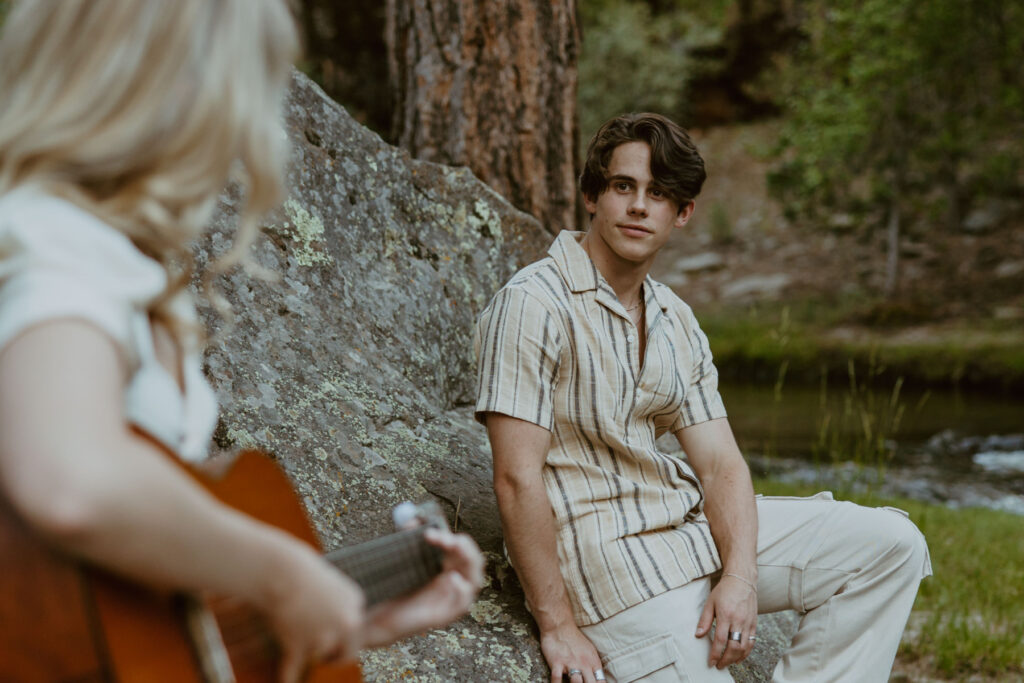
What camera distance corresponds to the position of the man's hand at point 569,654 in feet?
8.21

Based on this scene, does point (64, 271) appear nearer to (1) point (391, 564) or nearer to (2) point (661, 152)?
(1) point (391, 564)

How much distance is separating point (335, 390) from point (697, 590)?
113 centimetres

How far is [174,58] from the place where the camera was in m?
1.06

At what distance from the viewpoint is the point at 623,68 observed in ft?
76.0

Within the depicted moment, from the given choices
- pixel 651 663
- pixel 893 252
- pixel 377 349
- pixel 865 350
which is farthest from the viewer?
pixel 893 252

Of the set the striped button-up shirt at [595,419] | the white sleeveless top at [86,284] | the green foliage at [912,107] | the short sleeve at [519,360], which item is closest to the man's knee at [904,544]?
the striped button-up shirt at [595,419]

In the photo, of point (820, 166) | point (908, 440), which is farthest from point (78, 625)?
point (820, 166)

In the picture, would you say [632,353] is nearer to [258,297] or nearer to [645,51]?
[258,297]

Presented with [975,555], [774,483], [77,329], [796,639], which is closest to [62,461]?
[77,329]

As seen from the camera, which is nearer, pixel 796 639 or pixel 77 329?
pixel 77 329

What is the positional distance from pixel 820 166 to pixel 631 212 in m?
16.1

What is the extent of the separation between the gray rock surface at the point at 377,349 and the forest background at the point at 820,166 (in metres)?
0.82

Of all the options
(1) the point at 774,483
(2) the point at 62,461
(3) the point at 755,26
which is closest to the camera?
(2) the point at 62,461

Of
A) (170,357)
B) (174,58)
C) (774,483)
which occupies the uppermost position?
(174,58)
